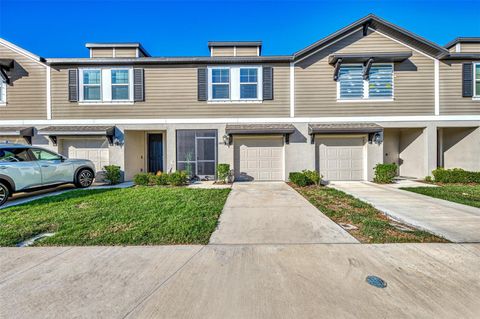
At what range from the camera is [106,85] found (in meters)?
10.2

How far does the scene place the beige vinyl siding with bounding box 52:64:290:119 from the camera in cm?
1027

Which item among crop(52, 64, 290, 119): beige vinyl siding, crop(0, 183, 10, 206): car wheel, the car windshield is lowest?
crop(0, 183, 10, 206): car wheel

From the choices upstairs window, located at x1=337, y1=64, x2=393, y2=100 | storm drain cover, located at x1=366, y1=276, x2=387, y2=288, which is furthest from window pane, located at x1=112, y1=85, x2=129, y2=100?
storm drain cover, located at x1=366, y1=276, x2=387, y2=288

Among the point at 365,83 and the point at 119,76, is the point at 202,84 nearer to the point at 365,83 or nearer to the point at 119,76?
the point at 119,76

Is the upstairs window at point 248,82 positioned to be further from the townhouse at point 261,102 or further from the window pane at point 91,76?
the window pane at point 91,76

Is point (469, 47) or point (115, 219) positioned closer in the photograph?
point (115, 219)

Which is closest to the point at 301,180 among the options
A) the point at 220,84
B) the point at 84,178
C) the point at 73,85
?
the point at 220,84

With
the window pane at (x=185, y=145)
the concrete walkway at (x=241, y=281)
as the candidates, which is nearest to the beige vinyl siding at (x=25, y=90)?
the window pane at (x=185, y=145)

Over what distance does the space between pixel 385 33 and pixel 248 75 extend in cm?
672

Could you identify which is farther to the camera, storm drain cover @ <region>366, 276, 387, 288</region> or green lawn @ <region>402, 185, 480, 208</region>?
green lawn @ <region>402, 185, 480, 208</region>

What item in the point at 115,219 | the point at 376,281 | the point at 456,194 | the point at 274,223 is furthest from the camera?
the point at 456,194

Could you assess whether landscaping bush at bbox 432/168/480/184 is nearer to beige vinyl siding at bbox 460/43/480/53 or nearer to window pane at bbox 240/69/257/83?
beige vinyl siding at bbox 460/43/480/53

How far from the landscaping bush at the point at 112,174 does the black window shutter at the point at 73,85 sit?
12.0ft

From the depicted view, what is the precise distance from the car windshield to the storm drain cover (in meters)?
9.61
